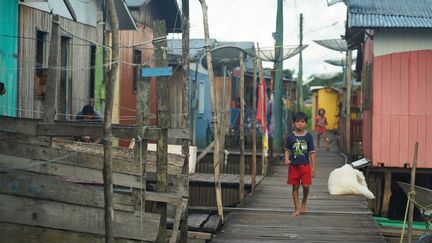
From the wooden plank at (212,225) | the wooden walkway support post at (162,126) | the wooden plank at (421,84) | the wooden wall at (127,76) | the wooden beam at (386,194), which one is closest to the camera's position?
the wooden walkway support post at (162,126)

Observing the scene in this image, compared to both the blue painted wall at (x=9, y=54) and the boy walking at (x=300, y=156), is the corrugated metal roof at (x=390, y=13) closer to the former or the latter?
the boy walking at (x=300, y=156)

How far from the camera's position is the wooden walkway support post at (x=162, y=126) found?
6.74 metres

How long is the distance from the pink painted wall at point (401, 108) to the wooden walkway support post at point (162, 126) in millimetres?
6737

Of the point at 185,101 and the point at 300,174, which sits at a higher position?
the point at 185,101

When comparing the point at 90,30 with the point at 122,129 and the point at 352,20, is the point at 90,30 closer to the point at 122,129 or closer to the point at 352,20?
the point at 352,20

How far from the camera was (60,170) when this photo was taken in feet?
22.1

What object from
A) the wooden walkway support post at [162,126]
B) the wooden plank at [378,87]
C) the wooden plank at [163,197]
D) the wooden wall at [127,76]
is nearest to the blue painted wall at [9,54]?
the wooden walkway support post at [162,126]

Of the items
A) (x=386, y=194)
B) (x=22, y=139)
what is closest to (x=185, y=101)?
(x=22, y=139)

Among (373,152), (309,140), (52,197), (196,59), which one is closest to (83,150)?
(52,197)

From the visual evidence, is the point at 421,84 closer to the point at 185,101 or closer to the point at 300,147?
the point at 300,147

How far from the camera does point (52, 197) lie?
260 inches

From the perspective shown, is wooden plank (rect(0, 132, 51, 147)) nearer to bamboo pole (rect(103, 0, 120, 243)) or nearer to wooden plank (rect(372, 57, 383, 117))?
bamboo pole (rect(103, 0, 120, 243))

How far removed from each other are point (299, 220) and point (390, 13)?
16.6ft

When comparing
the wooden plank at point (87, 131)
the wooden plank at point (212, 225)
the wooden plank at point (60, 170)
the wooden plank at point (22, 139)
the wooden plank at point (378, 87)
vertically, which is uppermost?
the wooden plank at point (378, 87)
